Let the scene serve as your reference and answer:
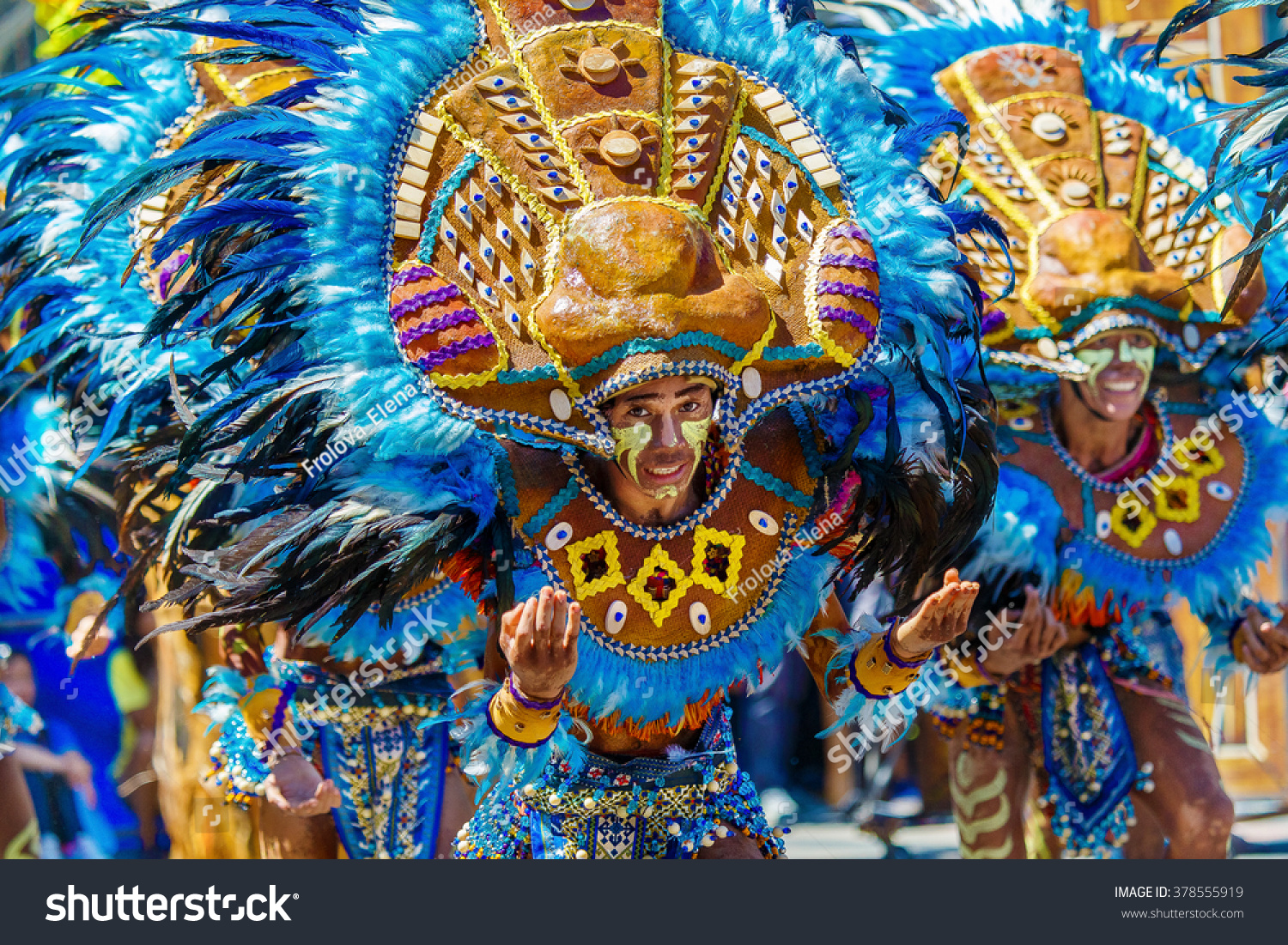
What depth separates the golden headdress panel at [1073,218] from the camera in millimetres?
3957

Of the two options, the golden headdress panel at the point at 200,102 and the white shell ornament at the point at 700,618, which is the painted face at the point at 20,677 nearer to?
the golden headdress panel at the point at 200,102

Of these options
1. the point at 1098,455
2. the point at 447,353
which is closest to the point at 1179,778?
the point at 1098,455

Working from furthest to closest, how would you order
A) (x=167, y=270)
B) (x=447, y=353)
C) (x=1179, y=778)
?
1. (x=1179, y=778)
2. (x=167, y=270)
3. (x=447, y=353)

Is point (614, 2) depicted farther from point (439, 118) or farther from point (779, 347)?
point (779, 347)

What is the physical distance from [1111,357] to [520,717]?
215cm

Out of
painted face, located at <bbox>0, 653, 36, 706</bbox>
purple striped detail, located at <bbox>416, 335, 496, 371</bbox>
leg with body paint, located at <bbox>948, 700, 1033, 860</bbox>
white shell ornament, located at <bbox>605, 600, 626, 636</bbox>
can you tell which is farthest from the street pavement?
purple striped detail, located at <bbox>416, 335, 496, 371</bbox>

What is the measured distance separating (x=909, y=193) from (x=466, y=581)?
117 cm

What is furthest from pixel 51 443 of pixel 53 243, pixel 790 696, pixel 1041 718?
pixel 790 696

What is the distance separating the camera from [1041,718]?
4.17 meters

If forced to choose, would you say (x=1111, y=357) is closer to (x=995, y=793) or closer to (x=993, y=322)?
(x=993, y=322)

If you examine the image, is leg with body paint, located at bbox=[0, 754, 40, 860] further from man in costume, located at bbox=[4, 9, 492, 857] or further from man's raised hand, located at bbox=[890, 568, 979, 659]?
man's raised hand, located at bbox=[890, 568, 979, 659]

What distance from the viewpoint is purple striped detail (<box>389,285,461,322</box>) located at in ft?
8.37

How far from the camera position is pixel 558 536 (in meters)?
2.70

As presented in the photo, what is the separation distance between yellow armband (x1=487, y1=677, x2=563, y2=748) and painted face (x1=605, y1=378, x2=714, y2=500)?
17.3 inches
